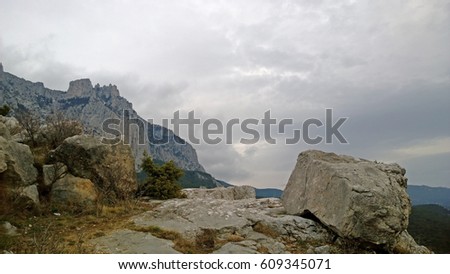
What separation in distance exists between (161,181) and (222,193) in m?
6.01

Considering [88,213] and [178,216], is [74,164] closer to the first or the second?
[88,213]

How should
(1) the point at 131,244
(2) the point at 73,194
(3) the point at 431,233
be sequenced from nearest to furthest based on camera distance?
(1) the point at 131,244
(2) the point at 73,194
(3) the point at 431,233

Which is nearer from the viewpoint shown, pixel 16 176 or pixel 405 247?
pixel 405 247

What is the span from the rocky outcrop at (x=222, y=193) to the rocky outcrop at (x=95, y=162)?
614 cm

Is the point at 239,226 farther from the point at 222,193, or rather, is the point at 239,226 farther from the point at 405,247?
the point at 222,193

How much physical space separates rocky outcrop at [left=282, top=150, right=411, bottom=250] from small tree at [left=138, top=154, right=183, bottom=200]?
9318 millimetres

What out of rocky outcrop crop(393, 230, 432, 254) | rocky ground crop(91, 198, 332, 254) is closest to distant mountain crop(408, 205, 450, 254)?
rocky outcrop crop(393, 230, 432, 254)

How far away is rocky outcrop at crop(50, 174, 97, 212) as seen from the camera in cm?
1862

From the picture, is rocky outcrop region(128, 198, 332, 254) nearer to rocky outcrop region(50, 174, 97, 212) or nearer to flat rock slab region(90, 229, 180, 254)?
flat rock slab region(90, 229, 180, 254)

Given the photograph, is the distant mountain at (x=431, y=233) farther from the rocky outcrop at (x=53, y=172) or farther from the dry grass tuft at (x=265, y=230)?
the rocky outcrop at (x=53, y=172)

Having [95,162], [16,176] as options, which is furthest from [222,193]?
[16,176]

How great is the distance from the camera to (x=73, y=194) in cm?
1911

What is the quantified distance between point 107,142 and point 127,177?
7.67ft
